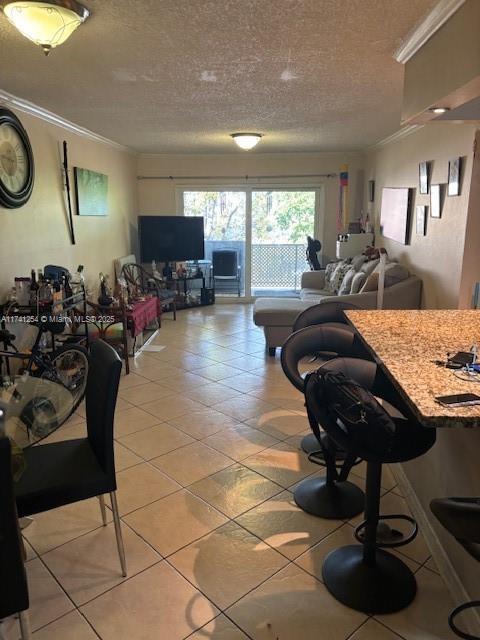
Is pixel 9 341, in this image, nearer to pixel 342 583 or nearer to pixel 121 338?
pixel 121 338

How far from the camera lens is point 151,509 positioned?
234cm

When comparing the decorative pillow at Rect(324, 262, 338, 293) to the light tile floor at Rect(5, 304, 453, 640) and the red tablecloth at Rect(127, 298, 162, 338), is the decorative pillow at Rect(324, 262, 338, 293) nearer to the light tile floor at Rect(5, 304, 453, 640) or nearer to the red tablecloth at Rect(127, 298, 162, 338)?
the red tablecloth at Rect(127, 298, 162, 338)

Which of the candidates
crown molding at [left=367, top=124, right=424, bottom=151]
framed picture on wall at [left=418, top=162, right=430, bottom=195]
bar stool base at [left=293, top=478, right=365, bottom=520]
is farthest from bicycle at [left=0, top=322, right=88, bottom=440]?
crown molding at [left=367, top=124, right=424, bottom=151]

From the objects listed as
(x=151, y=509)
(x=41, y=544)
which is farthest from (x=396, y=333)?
(x=41, y=544)

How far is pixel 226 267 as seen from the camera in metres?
7.62

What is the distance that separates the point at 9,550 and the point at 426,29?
2720 mm

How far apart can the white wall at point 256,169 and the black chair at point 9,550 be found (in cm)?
656

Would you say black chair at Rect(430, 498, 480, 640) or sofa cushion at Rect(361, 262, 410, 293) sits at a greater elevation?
sofa cushion at Rect(361, 262, 410, 293)

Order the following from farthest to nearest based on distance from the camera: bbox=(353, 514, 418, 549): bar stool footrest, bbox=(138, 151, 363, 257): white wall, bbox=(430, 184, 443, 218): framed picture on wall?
bbox=(138, 151, 363, 257): white wall < bbox=(430, 184, 443, 218): framed picture on wall < bbox=(353, 514, 418, 549): bar stool footrest

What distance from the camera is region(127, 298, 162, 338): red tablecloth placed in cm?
466

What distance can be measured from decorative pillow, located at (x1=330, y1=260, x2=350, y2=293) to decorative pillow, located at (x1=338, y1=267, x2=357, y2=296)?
0.68 feet

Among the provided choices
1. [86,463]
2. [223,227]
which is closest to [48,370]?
[86,463]

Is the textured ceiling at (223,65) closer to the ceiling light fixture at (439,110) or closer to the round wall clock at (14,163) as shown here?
the round wall clock at (14,163)

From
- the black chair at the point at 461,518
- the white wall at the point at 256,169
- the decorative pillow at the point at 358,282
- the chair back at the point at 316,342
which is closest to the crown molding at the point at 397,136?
the white wall at the point at 256,169
